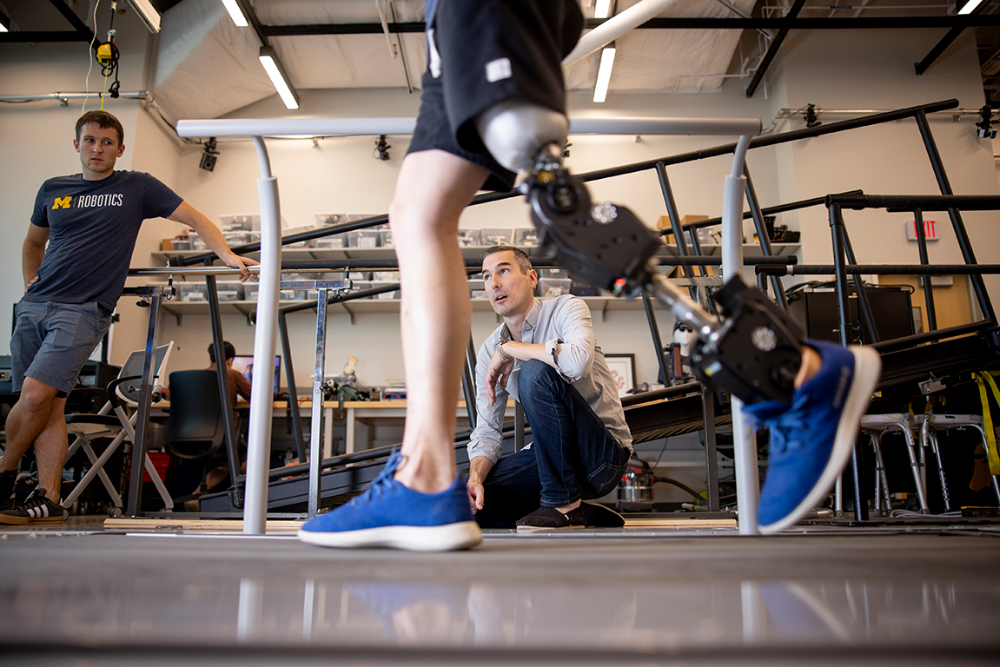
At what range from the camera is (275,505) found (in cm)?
237

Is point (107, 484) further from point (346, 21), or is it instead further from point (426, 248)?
point (346, 21)

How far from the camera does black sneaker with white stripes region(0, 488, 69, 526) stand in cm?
186

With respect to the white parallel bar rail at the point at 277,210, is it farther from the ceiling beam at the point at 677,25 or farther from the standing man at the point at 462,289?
the ceiling beam at the point at 677,25

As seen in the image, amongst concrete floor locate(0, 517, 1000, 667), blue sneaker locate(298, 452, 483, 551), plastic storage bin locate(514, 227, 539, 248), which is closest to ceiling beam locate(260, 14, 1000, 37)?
plastic storage bin locate(514, 227, 539, 248)

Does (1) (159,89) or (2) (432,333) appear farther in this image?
(1) (159,89)

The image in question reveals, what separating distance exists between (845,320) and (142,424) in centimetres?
208

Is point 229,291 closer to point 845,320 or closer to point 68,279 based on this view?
point 68,279

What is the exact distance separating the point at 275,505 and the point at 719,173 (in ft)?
16.0

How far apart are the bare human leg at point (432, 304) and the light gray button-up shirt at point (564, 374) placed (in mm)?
788

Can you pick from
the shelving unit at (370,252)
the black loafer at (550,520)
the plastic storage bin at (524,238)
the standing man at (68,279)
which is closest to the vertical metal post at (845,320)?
the black loafer at (550,520)

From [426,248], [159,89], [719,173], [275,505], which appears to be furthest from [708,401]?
[159,89]

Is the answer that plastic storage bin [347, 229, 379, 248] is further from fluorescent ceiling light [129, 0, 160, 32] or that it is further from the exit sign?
the exit sign

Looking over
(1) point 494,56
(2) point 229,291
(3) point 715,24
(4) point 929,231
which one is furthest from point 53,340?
(4) point 929,231

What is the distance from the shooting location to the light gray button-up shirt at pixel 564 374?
168cm
